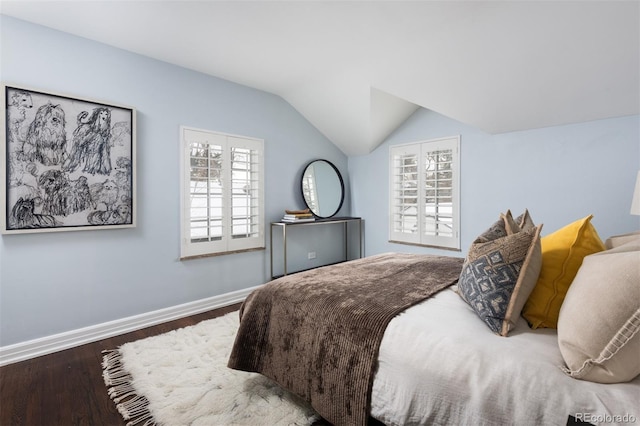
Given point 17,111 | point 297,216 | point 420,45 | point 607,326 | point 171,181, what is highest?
point 420,45

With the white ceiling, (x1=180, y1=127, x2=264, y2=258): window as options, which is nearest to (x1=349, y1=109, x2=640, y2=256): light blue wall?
the white ceiling

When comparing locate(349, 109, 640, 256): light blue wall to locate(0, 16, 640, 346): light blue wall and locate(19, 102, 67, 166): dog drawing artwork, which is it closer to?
locate(0, 16, 640, 346): light blue wall

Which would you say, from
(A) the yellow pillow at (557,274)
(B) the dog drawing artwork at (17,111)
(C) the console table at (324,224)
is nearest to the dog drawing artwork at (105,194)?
(B) the dog drawing artwork at (17,111)

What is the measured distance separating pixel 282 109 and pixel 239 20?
60.8 inches

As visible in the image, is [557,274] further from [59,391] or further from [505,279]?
[59,391]

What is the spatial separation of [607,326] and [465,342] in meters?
0.40

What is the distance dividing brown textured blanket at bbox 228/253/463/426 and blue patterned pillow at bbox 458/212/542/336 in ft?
1.02

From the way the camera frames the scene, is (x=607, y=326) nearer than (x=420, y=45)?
Yes

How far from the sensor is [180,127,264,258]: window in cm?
299

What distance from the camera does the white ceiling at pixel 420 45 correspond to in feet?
6.66

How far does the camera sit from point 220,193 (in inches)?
125

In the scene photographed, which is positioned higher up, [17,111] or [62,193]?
[17,111]

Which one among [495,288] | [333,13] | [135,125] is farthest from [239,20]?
[495,288]

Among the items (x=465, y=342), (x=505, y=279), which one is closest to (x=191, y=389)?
(x=465, y=342)
